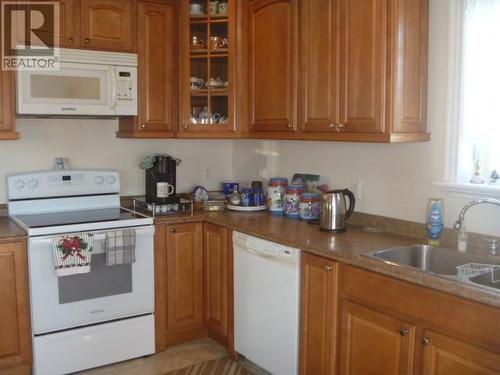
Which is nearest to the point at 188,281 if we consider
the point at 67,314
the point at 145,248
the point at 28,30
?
the point at 145,248

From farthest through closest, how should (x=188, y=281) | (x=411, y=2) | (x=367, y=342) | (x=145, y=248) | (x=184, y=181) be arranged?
(x=184, y=181) < (x=188, y=281) < (x=145, y=248) < (x=411, y=2) < (x=367, y=342)

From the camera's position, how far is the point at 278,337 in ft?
9.58

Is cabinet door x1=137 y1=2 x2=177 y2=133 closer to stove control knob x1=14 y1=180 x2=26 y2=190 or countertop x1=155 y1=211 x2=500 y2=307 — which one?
countertop x1=155 y1=211 x2=500 y2=307

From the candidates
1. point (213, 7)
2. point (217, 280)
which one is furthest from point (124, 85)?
point (217, 280)

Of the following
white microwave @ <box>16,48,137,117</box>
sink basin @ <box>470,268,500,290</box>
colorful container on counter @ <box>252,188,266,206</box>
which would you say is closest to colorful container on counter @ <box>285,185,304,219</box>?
colorful container on counter @ <box>252,188,266,206</box>

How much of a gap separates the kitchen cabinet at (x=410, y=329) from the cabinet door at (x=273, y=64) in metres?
1.15

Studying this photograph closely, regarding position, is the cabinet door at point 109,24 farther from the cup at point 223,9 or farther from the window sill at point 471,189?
the window sill at point 471,189

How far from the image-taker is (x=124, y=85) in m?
3.45

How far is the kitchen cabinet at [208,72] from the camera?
357 centimetres

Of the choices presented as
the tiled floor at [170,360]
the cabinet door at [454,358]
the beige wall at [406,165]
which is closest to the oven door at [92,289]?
the tiled floor at [170,360]

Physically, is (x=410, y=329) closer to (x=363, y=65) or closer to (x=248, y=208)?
(x=363, y=65)

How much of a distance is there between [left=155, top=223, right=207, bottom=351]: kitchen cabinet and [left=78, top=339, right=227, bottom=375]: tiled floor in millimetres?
63

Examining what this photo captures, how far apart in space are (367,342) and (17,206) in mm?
2248

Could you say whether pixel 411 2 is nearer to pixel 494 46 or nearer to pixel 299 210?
pixel 494 46
